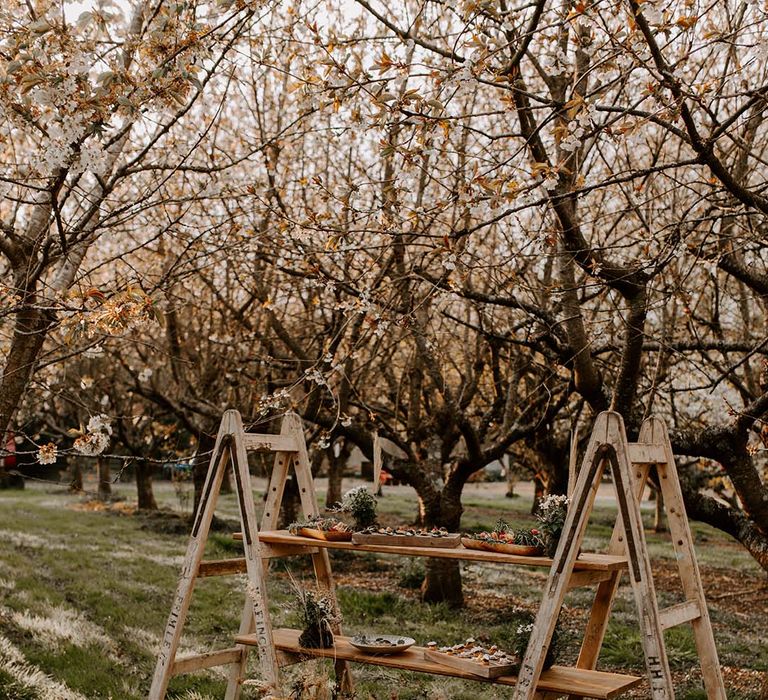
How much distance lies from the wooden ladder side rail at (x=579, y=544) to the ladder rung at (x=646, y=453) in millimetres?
184

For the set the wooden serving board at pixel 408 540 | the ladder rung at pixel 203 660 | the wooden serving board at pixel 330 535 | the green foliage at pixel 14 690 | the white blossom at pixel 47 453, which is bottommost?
the green foliage at pixel 14 690

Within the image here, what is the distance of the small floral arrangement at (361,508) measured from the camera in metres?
5.15

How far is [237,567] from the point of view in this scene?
5539 mm

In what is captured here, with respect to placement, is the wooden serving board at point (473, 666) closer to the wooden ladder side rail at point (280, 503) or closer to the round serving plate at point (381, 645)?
the round serving plate at point (381, 645)

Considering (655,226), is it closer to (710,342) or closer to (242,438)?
(710,342)

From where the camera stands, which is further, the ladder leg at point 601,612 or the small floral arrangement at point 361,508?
the small floral arrangement at point 361,508

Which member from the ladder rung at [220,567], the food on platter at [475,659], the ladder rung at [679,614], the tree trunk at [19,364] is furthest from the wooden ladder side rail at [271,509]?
the ladder rung at [679,614]

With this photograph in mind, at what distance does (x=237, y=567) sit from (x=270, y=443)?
869 millimetres

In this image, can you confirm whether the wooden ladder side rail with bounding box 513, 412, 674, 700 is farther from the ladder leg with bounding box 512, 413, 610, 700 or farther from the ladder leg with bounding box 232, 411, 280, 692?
the ladder leg with bounding box 232, 411, 280, 692

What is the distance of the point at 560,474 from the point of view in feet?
48.3

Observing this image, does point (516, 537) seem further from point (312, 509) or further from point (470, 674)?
point (312, 509)

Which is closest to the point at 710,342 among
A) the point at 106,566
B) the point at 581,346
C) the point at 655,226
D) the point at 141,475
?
the point at 581,346

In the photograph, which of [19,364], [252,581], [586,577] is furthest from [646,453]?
[19,364]

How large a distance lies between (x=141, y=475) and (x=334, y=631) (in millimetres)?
16795
